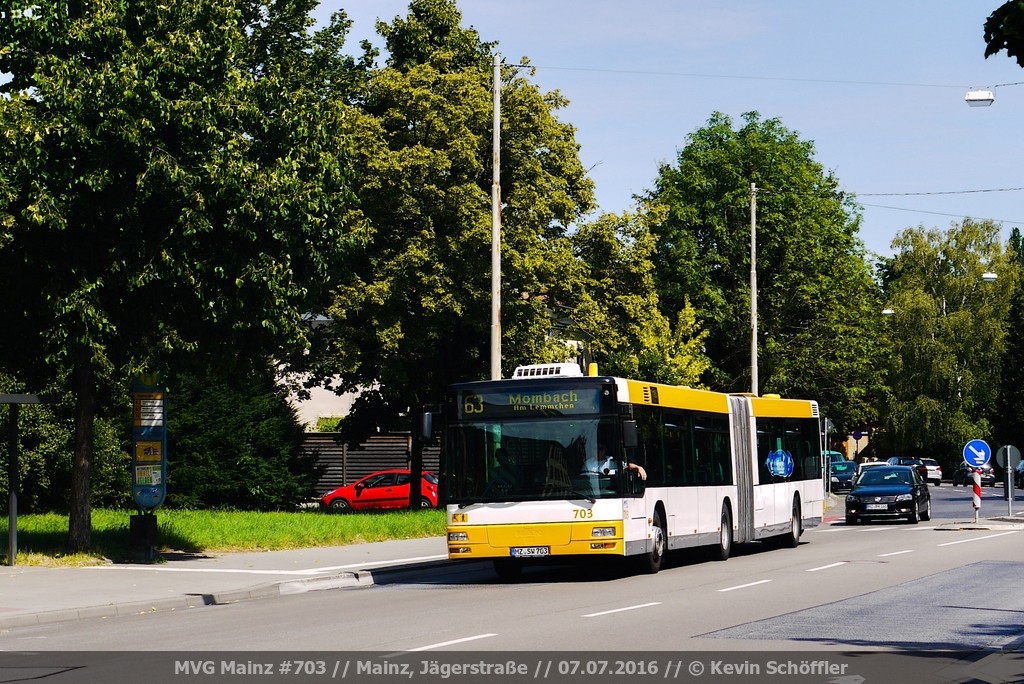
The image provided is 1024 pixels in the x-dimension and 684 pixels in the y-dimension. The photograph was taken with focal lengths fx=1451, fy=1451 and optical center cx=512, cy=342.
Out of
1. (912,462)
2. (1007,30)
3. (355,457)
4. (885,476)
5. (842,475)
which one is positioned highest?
(1007,30)

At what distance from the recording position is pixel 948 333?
90.4 m

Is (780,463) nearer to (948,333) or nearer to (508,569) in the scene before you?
(508,569)

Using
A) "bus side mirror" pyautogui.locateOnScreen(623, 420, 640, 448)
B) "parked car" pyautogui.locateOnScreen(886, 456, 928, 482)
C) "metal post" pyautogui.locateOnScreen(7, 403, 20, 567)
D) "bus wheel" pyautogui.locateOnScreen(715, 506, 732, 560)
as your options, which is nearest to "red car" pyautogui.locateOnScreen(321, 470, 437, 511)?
"bus wheel" pyautogui.locateOnScreen(715, 506, 732, 560)

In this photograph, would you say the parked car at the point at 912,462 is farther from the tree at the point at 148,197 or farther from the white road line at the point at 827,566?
the tree at the point at 148,197

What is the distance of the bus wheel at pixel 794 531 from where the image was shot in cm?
3028

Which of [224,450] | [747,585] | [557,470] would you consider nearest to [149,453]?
[557,470]

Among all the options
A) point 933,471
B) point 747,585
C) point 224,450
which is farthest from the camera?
point 933,471

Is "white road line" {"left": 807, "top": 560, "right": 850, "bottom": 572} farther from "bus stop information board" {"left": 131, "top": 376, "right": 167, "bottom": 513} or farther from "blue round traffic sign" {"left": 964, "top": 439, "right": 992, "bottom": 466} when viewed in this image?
"blue round traffic sign" {"left": 964, "top": 439, "right": 992, "bottom": 466}

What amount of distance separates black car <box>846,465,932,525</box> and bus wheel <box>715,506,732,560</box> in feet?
47.9

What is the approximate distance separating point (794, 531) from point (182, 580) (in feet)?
47.0

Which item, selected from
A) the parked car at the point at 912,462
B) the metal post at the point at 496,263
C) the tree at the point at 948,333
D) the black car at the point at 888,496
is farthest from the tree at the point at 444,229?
the tree at the point at 948,333

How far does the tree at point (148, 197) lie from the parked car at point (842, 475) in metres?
52.3

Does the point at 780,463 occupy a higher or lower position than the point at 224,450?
lower

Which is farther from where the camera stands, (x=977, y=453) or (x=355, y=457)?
(x=355, y=457)
